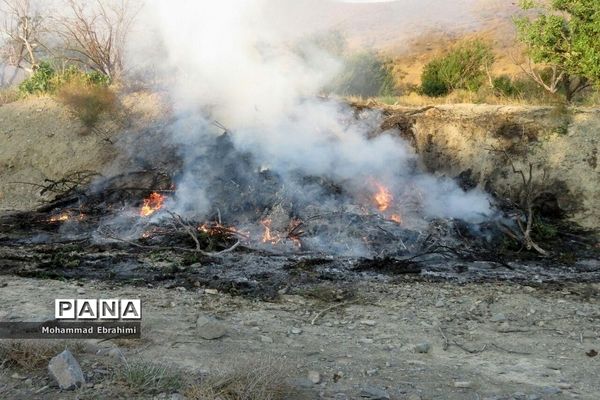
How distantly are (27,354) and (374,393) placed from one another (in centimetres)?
266

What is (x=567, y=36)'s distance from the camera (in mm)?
11398

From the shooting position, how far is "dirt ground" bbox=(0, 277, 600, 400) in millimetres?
3527

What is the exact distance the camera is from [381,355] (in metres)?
4.11

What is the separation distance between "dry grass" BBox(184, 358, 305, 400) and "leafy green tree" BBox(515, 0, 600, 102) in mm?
10679

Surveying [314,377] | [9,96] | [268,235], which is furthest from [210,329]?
[9,96]

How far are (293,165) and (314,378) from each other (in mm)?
5979

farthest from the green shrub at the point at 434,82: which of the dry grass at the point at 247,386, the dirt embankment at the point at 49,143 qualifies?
the dry grass at the point at 247,386

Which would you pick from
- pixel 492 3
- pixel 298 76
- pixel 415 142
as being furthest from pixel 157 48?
pixel 492 3

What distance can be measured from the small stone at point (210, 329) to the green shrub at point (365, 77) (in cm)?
1321

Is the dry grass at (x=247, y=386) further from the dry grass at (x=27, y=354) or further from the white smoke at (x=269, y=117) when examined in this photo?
the white smoke at (x=269, y=117)

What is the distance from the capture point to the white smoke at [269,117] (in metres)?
9.15

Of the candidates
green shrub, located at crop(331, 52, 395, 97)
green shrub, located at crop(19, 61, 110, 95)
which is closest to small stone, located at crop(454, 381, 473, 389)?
green shrub, located at crop(19, 61, 110, 95)

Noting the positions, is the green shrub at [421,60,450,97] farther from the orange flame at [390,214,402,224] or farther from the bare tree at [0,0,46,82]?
the bare tree at [0,0,46,82]

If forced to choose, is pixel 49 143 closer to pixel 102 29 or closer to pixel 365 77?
pixel 102 29
